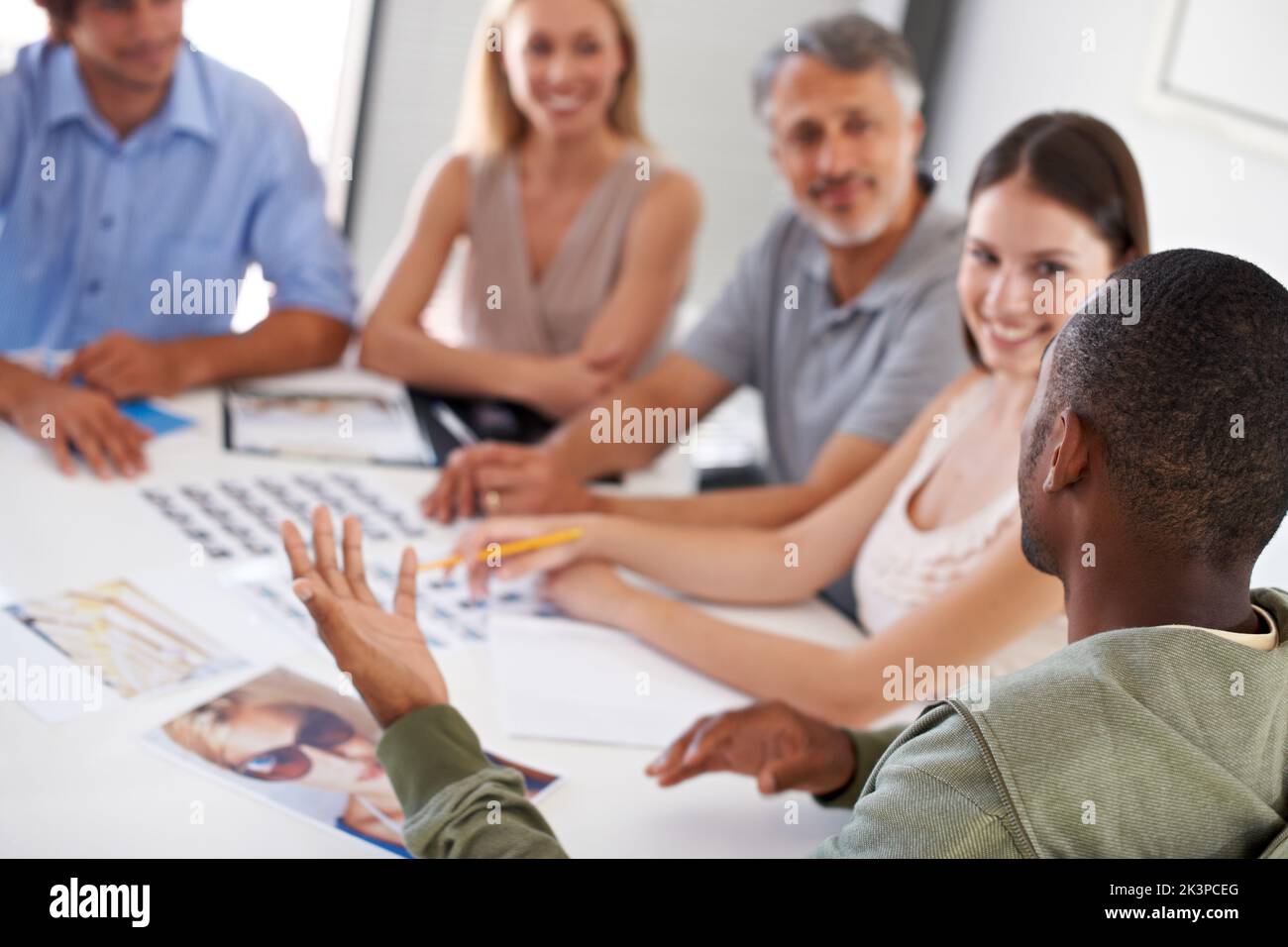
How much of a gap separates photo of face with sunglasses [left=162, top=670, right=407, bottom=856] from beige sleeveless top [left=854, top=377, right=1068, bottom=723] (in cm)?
53

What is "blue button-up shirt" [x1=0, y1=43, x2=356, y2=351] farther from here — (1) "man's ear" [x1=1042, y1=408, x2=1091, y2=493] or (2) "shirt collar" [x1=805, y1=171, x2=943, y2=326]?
(1) "man's ear" [x1=1042, y1=408, x2=1091, y2=493]

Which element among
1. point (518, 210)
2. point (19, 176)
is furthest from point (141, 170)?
point (518, 210)

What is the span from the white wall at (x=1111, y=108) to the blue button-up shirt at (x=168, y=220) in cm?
130

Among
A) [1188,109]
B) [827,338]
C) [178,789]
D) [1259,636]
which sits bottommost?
[178,789]

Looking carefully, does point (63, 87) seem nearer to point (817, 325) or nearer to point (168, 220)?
point (168, 220)

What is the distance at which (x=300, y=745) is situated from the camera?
3.67 feet

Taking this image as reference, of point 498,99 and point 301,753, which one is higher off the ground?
point 498,99

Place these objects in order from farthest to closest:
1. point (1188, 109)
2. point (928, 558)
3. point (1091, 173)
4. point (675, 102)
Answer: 1. point (675, 102)
2. point (1188, 109)
3. point (928, 558)
4. point (1091, 173)

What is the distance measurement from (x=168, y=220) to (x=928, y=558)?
52.3 inches

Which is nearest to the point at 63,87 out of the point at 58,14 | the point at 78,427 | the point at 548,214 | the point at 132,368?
the point at 58,14

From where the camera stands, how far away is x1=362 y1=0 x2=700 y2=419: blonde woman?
A: 2105 millimetres

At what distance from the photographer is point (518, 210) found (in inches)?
88.8

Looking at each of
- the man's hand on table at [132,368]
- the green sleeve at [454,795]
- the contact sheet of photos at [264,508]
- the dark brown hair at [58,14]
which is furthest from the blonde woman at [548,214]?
the green sleeve at [454,795]

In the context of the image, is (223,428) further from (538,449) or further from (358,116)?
(358,116)
